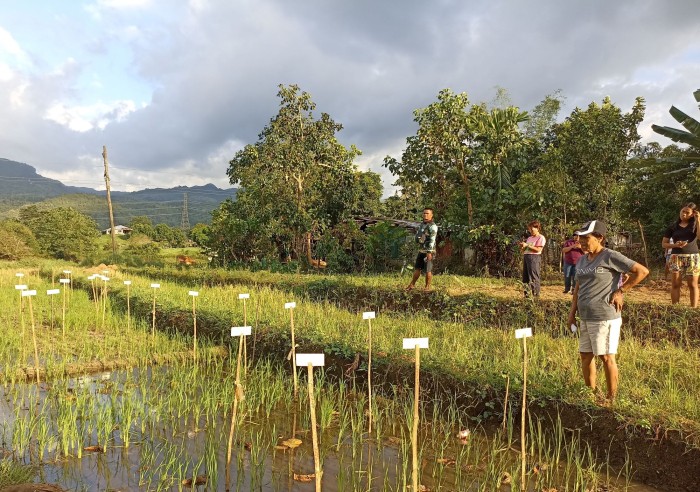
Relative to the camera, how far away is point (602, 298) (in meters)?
3.22

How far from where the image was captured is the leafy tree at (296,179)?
543 inches

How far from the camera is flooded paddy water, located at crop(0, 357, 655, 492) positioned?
8.98 ft

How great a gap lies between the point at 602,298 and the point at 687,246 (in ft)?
11.1

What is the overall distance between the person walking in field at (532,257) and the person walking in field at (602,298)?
350 cm

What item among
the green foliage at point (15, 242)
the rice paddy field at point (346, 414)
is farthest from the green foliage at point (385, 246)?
the green foliage at point (15, 242)

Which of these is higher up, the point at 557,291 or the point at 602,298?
the point at 602,298

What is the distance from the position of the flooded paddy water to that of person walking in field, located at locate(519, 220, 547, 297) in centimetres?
360

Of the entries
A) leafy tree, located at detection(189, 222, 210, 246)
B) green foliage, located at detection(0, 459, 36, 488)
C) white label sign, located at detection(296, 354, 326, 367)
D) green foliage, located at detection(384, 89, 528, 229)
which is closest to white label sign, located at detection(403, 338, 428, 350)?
white label sign, located at detection(296, 354, 326, 367)

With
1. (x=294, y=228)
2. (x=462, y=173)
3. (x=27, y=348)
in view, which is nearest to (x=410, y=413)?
(x=27, y=348)

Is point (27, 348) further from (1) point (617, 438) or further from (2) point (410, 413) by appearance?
(1) point (617, 438)

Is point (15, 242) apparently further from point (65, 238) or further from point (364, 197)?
point (364, 197)

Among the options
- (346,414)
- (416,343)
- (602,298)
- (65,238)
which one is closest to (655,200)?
(602,298)

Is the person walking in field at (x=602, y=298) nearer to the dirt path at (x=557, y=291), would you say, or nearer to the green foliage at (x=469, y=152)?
the dirt path at (x=557, y=291)

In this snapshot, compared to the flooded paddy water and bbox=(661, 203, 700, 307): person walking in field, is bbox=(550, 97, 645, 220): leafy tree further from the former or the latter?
the flooded paddy water
